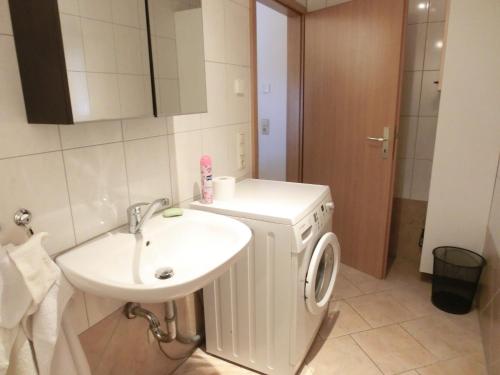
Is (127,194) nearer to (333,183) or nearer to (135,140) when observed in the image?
(135,140)

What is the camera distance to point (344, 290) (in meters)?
2.34

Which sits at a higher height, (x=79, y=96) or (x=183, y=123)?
(x=79, y=96)

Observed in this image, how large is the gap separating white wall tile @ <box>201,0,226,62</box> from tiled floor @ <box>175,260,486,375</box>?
4.95 ft

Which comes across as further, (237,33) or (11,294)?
(237,33)

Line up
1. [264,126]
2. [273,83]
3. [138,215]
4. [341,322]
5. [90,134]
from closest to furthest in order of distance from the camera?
[90,134]
[138,215]
[341,322]
[273,83]
[264,126]

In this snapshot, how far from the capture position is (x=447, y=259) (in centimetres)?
224

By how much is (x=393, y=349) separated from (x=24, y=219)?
5.73ft

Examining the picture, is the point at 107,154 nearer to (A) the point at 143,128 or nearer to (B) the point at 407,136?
(A) the point at 143,128

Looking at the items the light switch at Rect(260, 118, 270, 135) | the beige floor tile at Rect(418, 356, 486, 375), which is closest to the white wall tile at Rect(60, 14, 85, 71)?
the beige floor tile at Rect(418, 356, 486, 375)

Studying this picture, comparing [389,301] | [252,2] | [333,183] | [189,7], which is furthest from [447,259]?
[189,7]

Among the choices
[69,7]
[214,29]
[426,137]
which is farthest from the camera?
[426,137]

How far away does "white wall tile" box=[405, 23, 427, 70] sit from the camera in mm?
2326

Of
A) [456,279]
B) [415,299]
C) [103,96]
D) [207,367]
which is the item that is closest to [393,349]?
[415,299]

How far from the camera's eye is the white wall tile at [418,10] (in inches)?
89.7
